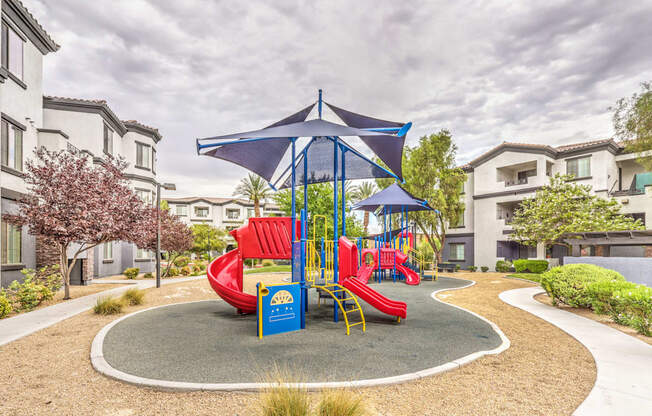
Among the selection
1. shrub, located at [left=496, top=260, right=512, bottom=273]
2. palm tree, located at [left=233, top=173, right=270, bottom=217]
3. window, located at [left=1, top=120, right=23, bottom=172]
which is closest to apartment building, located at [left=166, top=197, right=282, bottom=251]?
palm tree, located at [left=233, top=173, right=270, bottom=217]

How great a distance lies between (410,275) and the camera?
18.9 metres

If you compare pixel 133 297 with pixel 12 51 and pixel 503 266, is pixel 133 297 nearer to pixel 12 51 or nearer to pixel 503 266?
pixel 12 51

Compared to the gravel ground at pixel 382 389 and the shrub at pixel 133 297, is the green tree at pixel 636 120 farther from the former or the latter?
the shrub at pixel 133 297

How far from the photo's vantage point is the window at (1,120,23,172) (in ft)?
45.9

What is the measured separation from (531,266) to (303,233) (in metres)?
23.4

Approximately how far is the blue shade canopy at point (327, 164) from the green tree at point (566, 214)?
1648 cm

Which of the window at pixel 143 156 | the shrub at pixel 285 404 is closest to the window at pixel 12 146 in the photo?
the window at pixel 143 156

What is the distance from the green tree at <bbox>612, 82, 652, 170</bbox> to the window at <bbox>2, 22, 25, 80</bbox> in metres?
26.3

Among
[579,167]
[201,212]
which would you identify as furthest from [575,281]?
[201,212]

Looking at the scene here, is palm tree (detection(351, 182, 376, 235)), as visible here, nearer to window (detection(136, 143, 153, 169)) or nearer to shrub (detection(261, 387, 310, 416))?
window (detection(136, 143, 153, 169))

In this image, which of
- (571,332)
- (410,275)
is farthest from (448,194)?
(571,332)

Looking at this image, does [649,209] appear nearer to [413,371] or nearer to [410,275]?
[410,275]

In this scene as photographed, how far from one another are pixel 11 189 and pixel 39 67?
671 centimetres

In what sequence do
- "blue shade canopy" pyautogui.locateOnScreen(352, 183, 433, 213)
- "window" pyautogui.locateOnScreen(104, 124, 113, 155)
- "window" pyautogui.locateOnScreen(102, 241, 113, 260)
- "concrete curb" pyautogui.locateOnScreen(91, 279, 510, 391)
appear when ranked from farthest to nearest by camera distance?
"window" pyautogui.locateOnScreen(102, 241, 113, 260) < "window" pyautogui.locateOnScreen(104, 124, 113, 155) < "blue shade canopy" pyautogui.locateOnScreen(352, 183, 433, 213) < "concrete curb" pyautogui.locateOnScreen(91, 279, 510, 391)
